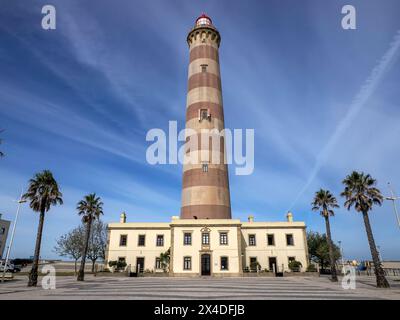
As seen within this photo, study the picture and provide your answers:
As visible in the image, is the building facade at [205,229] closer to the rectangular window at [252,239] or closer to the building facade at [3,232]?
the rectangular window at [252,239]

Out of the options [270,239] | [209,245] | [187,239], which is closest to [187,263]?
[187,239]

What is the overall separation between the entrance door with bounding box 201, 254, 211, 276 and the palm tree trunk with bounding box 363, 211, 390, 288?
1919 cm

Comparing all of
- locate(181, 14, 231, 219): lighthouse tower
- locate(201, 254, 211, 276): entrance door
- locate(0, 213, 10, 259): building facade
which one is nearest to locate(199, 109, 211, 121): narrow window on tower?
locate(181, 14, 231, 219): lighthouse tower

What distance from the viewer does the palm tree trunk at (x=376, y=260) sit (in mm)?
24750

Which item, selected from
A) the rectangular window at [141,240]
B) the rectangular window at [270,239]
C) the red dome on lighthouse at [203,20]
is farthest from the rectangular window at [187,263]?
the red dome on lighthouse at [203,20]

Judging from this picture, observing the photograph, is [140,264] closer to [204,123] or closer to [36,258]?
[36,258]

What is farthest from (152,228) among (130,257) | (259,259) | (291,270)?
(291,270)

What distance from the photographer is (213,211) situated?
129ft

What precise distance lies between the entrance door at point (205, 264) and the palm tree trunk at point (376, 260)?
19.2 m

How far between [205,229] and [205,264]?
177 inches

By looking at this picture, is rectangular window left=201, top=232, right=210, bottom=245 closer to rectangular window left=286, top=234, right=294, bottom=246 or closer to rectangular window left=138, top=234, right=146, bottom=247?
rectangular window left=138, top=234, right=146, bottom=247

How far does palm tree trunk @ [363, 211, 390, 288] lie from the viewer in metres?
24.8

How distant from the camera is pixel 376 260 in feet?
86.3
